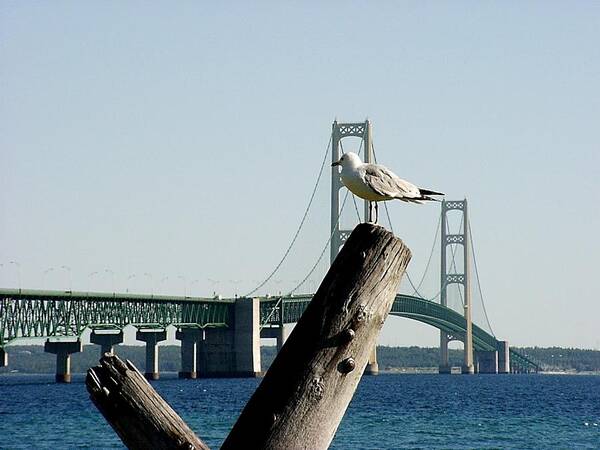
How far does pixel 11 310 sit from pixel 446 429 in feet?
162

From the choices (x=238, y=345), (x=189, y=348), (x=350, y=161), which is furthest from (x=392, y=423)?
(x=189, y=348)

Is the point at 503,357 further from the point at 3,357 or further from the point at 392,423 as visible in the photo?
the point at 392,423

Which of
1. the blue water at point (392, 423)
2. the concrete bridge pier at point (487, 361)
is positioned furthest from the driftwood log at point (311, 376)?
the concrete bridge pier at point (487, 361)

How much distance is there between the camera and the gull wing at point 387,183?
4418mm

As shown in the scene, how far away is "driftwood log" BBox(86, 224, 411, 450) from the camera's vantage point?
2.94 meters

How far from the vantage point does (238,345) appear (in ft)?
328

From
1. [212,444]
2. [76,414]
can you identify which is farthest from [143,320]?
[212,444]

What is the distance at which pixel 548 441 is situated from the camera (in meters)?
37.2

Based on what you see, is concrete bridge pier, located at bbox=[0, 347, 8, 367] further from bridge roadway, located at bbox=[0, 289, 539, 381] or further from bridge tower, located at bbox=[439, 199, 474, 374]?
bridge tower, located at bbox=[439, 199, 474, 374]

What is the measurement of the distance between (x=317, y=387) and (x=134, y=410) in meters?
0.42

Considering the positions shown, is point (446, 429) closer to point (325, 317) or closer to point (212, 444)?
point (212, 444)

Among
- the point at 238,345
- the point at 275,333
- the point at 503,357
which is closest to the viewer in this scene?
the point at 238,345

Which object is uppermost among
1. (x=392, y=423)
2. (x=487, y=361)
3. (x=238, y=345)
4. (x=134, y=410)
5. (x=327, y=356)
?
(x=238, y=345)

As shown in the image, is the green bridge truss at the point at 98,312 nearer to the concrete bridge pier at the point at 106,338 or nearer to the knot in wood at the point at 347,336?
the concrete bridge pier at the point at 106,338
